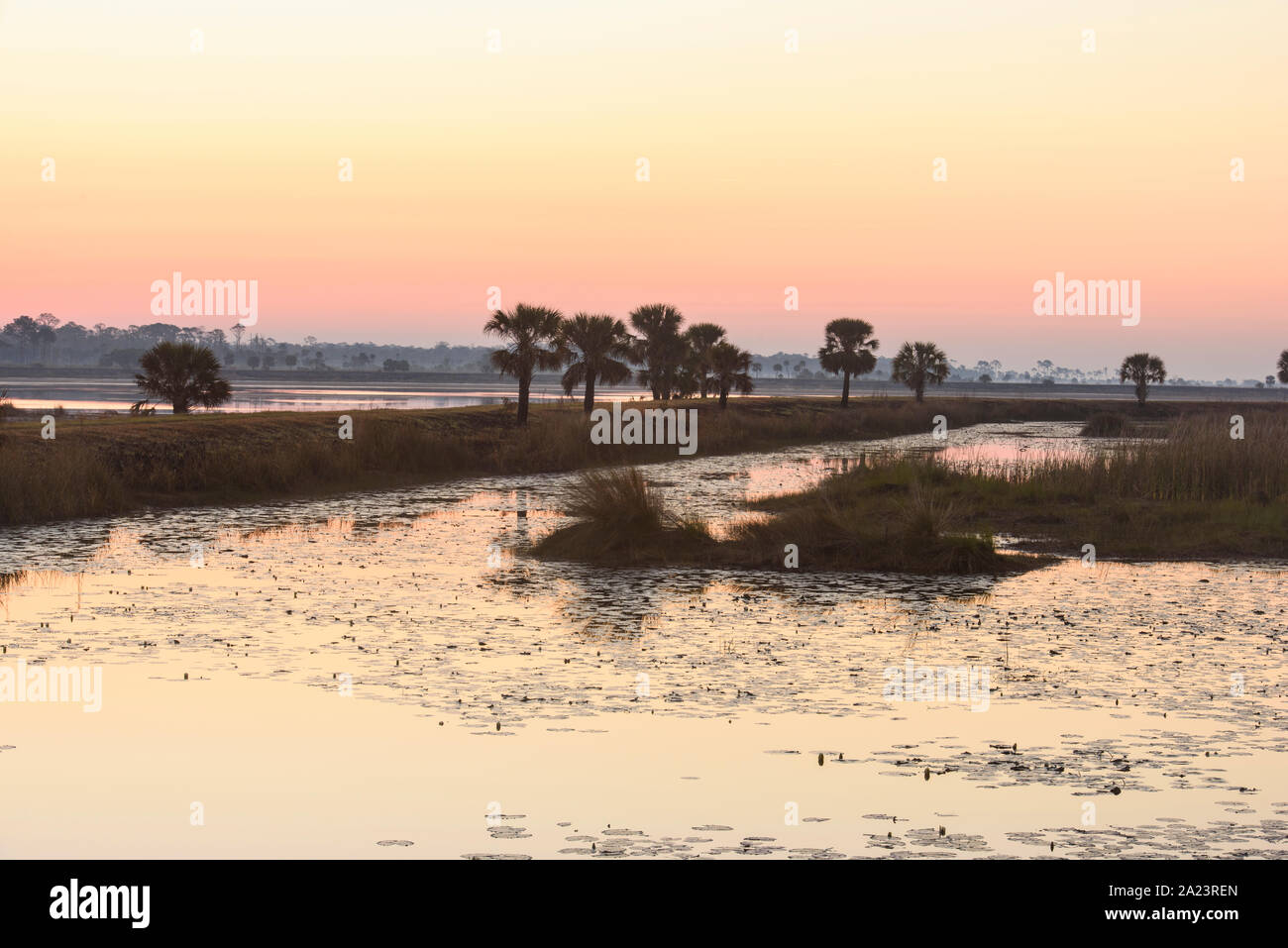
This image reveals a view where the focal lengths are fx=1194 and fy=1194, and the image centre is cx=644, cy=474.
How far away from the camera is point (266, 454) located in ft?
115

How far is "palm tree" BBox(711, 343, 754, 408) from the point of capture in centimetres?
7538

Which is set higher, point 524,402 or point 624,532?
point 524,402

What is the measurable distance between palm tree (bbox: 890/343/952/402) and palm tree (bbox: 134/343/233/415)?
65104 mm

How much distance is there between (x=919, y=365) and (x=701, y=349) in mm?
24343

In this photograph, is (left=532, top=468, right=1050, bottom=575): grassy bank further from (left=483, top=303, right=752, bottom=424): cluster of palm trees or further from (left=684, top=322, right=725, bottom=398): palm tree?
(left=684, top=322, right=725, bottom=398): palm tree

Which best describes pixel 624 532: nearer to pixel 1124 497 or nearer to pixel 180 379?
pixel 1124 497

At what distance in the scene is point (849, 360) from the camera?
93188mm

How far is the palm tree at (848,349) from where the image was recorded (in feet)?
306

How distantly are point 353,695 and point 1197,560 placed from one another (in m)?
16.5

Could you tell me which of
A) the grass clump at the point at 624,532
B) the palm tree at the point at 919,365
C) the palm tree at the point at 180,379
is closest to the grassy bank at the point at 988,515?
the grass clump at the point at 624,532

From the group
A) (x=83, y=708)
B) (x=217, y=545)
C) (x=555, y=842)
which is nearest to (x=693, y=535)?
(x=217, y=545)

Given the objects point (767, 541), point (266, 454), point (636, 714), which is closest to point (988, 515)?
point (767, 541)

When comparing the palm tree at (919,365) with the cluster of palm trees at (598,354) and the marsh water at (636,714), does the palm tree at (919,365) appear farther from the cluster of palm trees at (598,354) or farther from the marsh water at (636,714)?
the marsh water at (636,714)

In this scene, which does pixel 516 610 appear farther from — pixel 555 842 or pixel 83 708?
pixel 555 842
